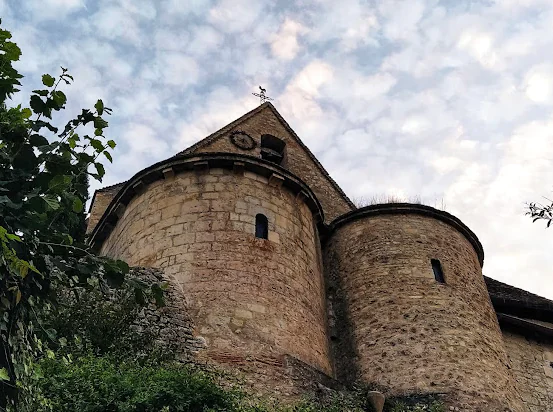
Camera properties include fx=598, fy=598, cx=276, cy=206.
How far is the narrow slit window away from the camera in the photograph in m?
13.2

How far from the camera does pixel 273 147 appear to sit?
18734 millimetres

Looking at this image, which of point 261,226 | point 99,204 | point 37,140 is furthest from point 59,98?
point 99,204

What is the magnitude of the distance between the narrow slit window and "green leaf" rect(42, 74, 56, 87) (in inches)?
390

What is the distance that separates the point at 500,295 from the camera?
637 inches

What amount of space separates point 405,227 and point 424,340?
3.05 m

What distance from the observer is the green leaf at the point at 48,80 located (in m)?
5.43

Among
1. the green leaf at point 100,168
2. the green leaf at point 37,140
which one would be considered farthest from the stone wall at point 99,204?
the green leaf at point 37,140

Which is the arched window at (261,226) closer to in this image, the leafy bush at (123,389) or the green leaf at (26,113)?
the leafy bush at (123,389)

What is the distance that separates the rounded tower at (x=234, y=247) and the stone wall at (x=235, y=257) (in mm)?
21

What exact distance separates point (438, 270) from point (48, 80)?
10.1m

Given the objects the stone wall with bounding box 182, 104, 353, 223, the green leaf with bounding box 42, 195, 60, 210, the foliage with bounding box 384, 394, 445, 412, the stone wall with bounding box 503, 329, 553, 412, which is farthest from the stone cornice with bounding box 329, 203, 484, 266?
the green leaf with bounding box 42, 195, 60, 210

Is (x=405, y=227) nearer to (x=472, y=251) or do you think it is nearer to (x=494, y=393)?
(x=472, y=251)

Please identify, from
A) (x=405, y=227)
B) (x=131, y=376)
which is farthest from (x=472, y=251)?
(x=131, y=376)

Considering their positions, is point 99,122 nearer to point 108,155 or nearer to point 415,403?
point 108,155
